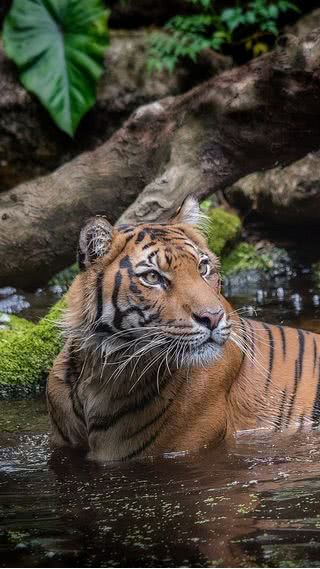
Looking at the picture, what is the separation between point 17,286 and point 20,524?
370cm

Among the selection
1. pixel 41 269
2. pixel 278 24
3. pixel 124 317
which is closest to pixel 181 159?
pixel 41 269

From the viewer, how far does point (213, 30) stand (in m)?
11.0

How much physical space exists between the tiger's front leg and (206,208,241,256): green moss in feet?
12.4

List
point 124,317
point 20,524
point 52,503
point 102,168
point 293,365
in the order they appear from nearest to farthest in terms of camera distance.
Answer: point 20,524 < point 52,503 < point 124,317 < point 293,365 < point 102,168

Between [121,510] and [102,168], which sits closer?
[121,510]

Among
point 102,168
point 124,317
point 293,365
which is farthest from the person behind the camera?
point 102,168

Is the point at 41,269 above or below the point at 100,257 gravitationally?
below

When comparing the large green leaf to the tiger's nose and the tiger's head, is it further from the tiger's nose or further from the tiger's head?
the tiger's nose

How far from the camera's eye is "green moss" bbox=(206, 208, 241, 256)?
8336 mm

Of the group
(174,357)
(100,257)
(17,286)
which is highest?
(100,257)

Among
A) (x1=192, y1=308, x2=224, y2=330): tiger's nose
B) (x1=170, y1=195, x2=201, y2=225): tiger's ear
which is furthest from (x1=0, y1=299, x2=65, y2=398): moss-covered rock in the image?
(x1=192, y1=308, x2=224, y2=330): tiger's nose

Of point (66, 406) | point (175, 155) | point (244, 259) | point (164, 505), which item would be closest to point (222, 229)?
point (244, 259)

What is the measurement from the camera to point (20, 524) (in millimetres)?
3609

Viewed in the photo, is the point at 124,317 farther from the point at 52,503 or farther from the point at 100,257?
the point at 52,503
